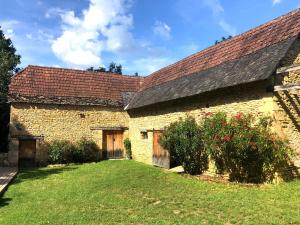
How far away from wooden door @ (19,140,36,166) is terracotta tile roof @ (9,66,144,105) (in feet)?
9.88

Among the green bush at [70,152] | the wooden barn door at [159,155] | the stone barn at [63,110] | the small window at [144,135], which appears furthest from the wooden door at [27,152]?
the wooden barn door at [159,155]

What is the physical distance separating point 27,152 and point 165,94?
9.77 meters

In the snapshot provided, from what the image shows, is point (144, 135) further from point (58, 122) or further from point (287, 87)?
point (287, 87)

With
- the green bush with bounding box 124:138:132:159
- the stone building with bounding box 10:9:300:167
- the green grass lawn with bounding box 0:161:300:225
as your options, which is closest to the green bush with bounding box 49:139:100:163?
the stone building with bounding box 10:9:300:167

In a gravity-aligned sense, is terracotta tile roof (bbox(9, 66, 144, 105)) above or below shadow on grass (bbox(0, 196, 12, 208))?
above

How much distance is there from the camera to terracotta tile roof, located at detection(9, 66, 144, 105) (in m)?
22.7

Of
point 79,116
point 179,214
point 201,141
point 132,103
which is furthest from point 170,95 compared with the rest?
point 179,214

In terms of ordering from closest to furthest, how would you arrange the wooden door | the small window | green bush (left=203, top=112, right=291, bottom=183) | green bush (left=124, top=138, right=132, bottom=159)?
1. green bush (left=203, top=112, right=291, bottom=183)
2. the small window
3. the wooden door
4. green bush (left=124, top=138, right=132, bottom=159)

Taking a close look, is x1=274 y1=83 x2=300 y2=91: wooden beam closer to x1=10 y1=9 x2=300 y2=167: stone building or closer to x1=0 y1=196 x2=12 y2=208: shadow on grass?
x1=10 y1=9 x2=300 y2=167: stone building

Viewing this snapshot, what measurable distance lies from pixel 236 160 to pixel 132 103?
480 inches

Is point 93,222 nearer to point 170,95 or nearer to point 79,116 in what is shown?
point 170,95

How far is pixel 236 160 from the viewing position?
12.2 metres

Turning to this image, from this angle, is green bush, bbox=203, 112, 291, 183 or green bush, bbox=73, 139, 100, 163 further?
green bush, bbox=73, 139, 100, 163

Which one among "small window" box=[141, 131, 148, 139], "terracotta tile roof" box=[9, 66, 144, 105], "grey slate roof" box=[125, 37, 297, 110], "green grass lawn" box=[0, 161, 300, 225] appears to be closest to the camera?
"green grass lawn" box=[0, 161, 300, 225]
